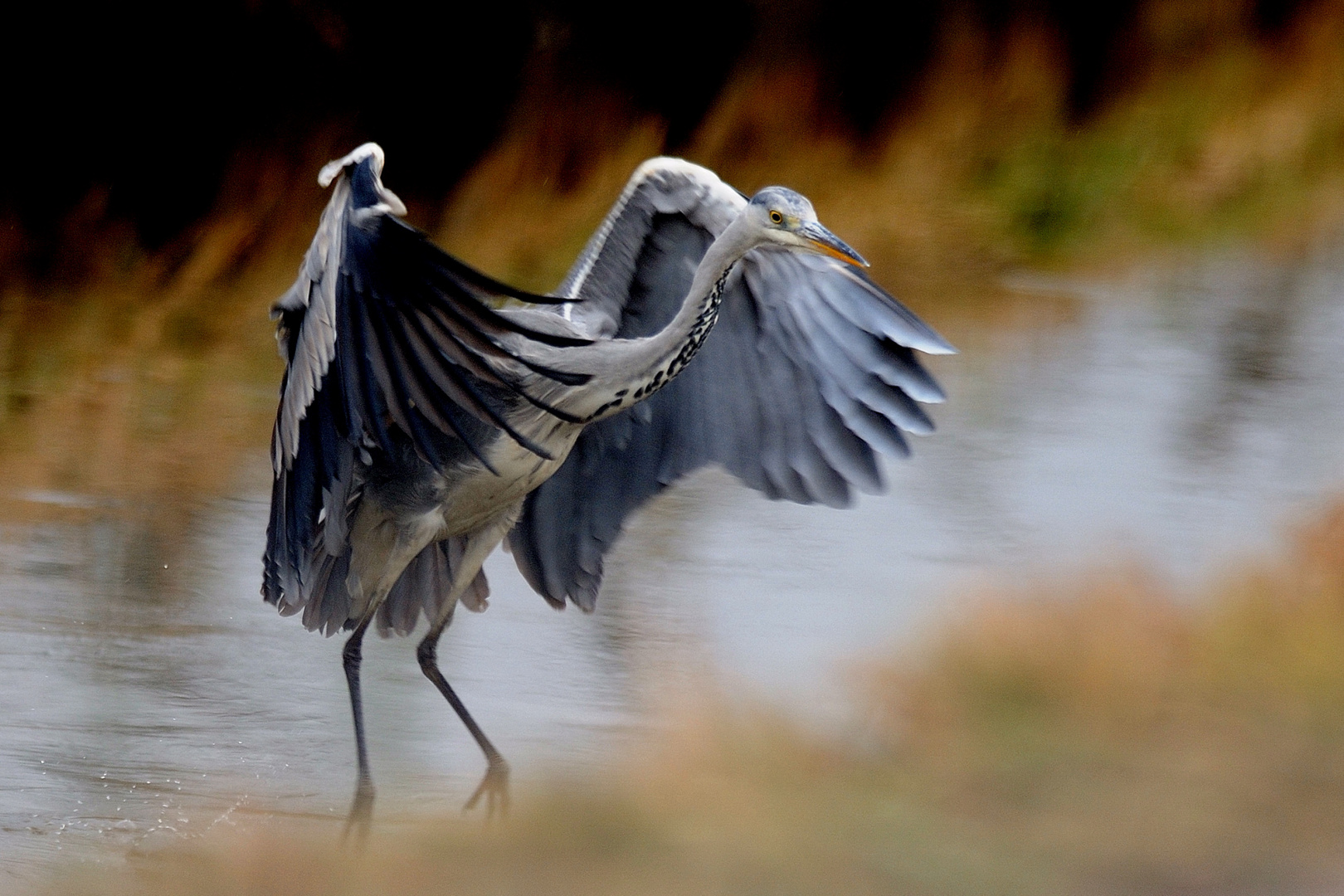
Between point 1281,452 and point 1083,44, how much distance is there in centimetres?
364

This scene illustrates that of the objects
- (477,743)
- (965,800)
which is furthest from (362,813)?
(965,800)

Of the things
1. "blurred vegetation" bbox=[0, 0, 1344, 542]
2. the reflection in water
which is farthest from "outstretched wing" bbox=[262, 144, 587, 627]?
"blurred vegetation" bbox=[0, 0, 1344, 542]

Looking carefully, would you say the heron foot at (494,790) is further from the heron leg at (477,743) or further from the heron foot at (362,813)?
the heron foot at (362,813)

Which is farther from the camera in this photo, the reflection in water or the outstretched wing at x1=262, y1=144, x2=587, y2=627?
the reflection in water

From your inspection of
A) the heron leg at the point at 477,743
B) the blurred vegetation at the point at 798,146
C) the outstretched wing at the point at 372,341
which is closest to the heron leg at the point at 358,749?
the heron leg at the point at 477,743

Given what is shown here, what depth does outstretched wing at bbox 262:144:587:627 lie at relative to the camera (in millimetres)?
3514

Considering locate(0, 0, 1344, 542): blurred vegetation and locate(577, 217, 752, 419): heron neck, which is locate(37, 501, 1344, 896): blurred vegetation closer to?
locate(577, 217, 752, 419): heron neck

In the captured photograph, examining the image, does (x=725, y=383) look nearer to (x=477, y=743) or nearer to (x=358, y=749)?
(x=477, y=743)

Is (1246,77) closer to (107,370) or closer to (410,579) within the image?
(107,370)

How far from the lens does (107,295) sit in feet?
28.8

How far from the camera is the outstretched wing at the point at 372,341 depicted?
3.51 m

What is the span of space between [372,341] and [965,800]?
1765 mm

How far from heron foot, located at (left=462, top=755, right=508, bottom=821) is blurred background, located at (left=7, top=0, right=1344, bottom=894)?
52 mm

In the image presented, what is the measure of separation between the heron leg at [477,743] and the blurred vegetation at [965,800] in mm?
63
